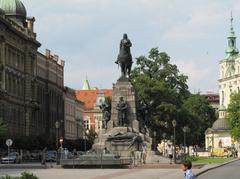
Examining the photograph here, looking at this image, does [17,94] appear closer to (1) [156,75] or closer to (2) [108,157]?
(1) [156,75]

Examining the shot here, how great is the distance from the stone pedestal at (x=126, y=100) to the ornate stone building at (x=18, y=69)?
40.4 meters

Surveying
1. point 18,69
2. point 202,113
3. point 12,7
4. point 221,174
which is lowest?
point 221,174

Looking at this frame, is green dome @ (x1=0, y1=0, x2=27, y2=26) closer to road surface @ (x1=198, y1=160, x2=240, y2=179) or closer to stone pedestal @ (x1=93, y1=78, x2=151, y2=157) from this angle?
stone pedestal @ (x1=93, y1=78, x2=151, y2=157)

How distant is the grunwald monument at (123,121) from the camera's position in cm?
5578

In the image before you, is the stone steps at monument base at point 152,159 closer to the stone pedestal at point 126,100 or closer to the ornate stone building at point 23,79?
the stone pedestal at point 126,100

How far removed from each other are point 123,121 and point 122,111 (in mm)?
849

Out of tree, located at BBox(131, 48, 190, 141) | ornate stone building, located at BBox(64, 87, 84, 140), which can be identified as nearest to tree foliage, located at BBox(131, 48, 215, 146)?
tree, located at BBox(131, 48, 190, 141)

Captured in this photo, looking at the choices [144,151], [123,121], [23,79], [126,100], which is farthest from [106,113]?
[23,79]

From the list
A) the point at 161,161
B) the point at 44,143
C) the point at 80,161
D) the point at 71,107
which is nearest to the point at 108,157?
the point at 80,161

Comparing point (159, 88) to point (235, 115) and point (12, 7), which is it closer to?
point (12, 7)

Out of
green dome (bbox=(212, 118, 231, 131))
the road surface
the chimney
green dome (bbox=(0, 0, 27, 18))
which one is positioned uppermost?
green dome (bbox=(0, 0, 27, 18))

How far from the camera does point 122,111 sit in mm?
56625

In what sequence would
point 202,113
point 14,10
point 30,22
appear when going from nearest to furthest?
1. point 14,10
2. point 30,22
3. point 202,113

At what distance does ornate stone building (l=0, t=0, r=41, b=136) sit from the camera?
328ft
